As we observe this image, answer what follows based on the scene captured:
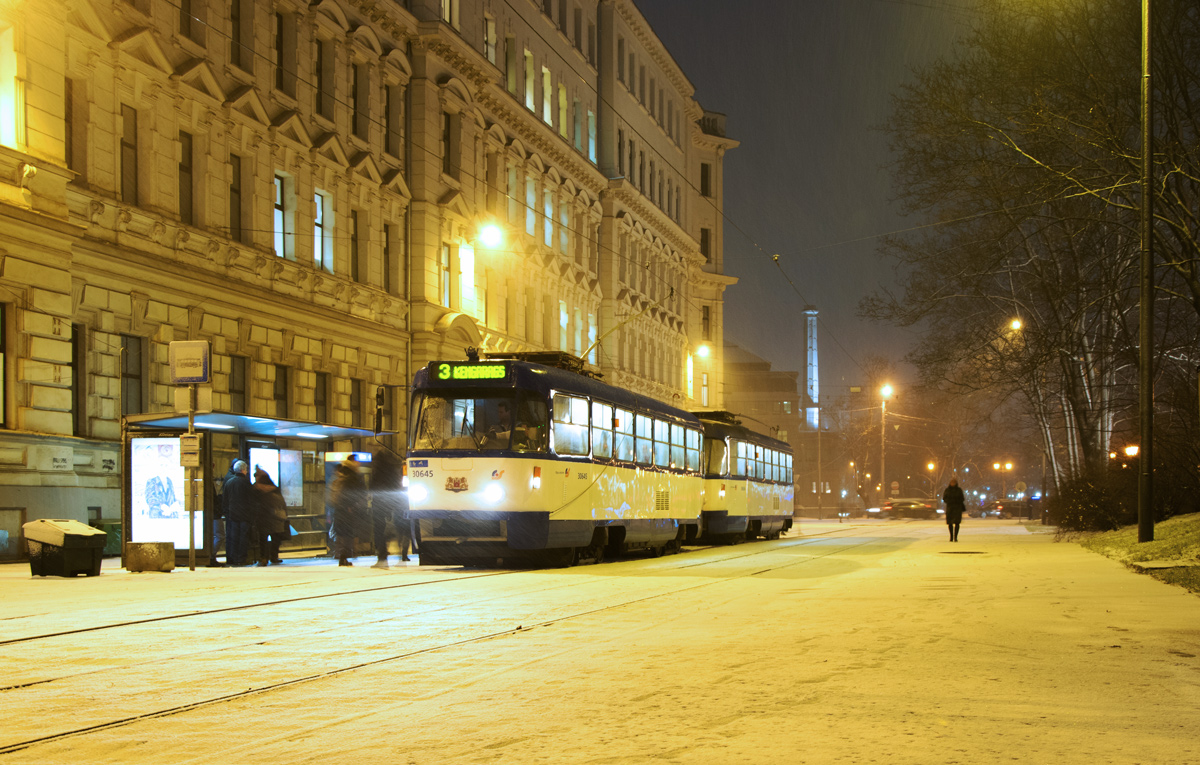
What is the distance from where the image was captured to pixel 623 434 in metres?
24.2

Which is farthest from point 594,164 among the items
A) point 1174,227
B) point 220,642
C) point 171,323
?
point 220,642

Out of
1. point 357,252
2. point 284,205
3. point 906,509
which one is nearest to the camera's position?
point 284,205

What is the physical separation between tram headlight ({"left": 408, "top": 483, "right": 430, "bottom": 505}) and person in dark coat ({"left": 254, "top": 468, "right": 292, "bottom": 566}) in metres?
2.95

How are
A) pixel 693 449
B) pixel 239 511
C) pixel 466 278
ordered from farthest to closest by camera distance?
pixel 466 278, pixel 693 449, pixel 239 511

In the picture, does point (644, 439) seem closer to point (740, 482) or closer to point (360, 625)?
point (740, 482)

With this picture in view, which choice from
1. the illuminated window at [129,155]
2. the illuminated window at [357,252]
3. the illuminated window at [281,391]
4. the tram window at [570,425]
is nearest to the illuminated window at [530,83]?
the illuminated window at [357,252]

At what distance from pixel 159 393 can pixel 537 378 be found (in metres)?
9.97

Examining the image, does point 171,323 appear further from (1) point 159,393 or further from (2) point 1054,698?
(2) point 1054,698

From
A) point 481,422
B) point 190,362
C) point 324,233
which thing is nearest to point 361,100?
point 324,233

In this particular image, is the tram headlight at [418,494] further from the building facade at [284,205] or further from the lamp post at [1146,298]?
the lamp post at [1146,298]

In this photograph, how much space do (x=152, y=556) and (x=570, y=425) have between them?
667 cm

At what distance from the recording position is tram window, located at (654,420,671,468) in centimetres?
2652

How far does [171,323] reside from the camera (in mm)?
26906

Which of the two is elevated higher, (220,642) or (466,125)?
(466,125)
